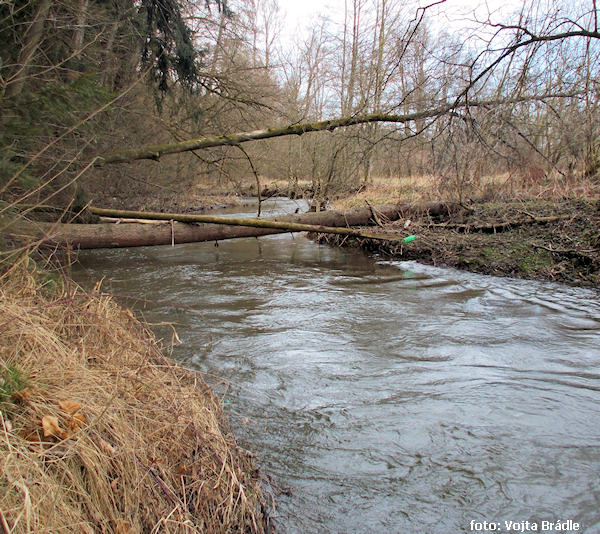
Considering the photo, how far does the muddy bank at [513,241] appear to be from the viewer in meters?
8.41

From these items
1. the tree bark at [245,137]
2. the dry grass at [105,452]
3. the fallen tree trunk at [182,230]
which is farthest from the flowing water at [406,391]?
the tree bark at [245,137]

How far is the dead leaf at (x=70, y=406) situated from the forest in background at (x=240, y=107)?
126 centimetres

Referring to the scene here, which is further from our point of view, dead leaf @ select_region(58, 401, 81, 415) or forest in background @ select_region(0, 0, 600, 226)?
forest in background @ select_region(0, 0, 600, 226)

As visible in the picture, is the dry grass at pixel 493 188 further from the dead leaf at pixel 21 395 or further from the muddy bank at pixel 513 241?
the dead leaf at pixel 21 395

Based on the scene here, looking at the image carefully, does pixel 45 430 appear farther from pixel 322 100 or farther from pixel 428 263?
pixel 322 100

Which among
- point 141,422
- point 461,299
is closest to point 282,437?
point 141,422

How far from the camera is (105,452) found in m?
2.23

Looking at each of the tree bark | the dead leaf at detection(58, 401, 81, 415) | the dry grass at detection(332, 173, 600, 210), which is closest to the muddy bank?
the dry grass at detection(332, 173, 600, 210)

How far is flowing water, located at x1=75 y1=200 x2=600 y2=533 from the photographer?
9.46 feet

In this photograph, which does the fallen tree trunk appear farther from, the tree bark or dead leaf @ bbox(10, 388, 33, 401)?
dead leaf @ bbox(10, 388, 33, 401)

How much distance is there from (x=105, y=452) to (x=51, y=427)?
0.28 m

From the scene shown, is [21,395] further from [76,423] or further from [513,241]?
[513,241]

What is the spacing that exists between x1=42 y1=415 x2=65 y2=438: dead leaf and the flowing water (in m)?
1.34

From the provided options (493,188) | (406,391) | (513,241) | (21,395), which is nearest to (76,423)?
(21,395)
